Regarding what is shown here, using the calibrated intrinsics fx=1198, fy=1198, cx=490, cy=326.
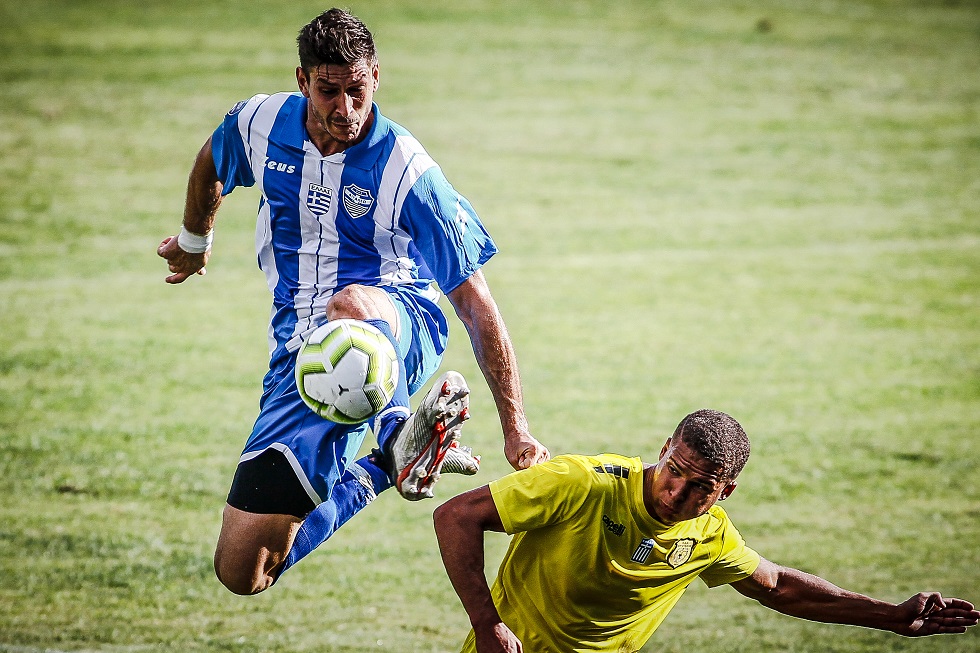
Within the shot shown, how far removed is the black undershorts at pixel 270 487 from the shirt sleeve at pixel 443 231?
112cm

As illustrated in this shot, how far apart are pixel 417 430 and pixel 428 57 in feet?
52.9

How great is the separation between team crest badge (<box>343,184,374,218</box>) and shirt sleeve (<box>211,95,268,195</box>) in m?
0.60

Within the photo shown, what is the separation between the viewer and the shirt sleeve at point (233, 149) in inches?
224

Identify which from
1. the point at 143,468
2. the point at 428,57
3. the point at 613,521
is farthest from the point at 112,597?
the point at 428,57

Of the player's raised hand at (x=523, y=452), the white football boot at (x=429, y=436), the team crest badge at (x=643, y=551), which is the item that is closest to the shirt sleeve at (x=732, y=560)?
the team crest badge at (x=643, y=551)

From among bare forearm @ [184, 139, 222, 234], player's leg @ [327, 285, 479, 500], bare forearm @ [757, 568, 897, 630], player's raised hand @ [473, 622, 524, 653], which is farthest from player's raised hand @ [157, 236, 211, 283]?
bare forearm @ [757, 568, 897, 630]

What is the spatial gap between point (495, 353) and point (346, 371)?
65 centimetres

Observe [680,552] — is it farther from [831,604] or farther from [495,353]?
[495,353]

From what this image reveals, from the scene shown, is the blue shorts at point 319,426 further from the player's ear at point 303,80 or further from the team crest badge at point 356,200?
the player's ear at point 303,80

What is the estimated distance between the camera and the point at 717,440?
449cm

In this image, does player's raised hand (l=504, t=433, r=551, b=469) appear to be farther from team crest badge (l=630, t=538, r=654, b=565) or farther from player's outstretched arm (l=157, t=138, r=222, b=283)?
player's outstretched arm (l=157, t=138, r=222, b=283)

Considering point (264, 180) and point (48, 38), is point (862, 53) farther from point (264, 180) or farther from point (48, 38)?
point (264, 180)

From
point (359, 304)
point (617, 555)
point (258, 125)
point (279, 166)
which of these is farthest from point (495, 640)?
point (258, 125)

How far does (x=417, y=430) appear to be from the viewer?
501 centimetres
